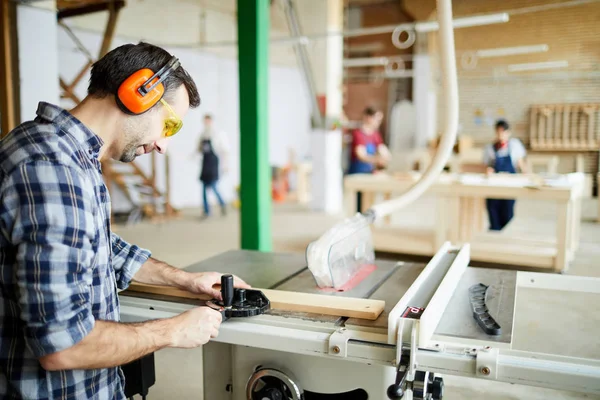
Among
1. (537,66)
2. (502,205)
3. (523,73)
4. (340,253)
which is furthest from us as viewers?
(523,73)

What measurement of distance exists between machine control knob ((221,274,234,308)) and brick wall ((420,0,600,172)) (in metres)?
7.47

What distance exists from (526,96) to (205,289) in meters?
11.2

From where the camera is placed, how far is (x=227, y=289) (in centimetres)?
141

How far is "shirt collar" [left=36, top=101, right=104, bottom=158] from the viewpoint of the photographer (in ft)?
3.79

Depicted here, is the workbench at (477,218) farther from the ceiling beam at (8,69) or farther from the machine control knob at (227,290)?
the machine control knob at (227,290)

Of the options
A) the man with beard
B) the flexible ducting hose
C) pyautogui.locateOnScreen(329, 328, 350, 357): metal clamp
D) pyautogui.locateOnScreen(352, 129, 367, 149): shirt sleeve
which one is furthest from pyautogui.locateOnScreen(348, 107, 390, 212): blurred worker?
the man with beard

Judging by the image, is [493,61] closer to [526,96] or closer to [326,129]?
[526,96]

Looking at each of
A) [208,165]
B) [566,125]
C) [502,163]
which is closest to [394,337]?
[502,163]

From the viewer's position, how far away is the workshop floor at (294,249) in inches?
62.8

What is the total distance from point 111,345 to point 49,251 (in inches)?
9.9

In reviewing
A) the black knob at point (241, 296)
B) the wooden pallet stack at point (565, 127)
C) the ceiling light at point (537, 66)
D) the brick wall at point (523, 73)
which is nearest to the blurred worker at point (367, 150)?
the brick wall at point (523, 73)

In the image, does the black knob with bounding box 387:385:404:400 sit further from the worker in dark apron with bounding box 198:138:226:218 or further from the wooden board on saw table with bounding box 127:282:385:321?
the worker in dark apron with bounding box 198:138:226:218

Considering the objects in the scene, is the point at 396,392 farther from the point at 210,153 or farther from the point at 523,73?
the point at 523,73

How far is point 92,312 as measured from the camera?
3.93ft
